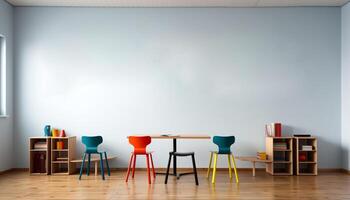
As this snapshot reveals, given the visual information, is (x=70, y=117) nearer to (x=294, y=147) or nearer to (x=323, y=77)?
(x=294, y=147)

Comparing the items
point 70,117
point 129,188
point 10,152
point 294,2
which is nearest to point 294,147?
point 294,2

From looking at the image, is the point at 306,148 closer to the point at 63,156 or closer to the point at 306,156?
the point at 306,156

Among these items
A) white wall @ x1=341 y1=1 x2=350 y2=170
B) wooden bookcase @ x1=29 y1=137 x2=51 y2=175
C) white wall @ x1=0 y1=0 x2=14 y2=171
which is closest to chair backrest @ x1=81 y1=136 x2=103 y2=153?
wooden bookcase @ x1=29 y1=137 x2=51 y2=175

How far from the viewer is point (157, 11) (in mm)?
8109

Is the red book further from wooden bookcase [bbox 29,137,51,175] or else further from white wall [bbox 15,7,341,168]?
wooden bookcase [bbox 29,137,51,175]

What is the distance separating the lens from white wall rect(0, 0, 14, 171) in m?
7.53

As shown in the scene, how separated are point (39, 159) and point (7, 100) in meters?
1.35

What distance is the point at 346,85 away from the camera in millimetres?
7809

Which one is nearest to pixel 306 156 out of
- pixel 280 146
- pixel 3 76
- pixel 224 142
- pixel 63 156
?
pixel 280 146

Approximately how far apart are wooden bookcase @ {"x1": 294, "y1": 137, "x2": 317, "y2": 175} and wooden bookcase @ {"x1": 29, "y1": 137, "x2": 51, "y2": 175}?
4.76 meters

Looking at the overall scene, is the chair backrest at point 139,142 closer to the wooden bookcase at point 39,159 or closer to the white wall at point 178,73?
the white wall at point 178,73

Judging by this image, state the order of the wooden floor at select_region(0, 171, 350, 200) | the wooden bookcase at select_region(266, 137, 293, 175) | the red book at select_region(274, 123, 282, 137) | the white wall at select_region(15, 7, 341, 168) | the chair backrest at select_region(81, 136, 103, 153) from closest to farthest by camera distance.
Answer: the wooden floor at select_region(0, 171, 350, 200) < the chair backrest at select_region(81, 136, 103, 153) < the wooden bookcase at select_region(266, 137, 293, 175) < the red book at select_region(274, 123, 282, 137) < the white wall at select_region(15, 7, 341, 168)

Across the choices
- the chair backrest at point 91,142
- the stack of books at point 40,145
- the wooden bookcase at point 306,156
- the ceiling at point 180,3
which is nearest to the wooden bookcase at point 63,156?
the stack of books at point 40,145

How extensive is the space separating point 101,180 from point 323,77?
16.0 feet
